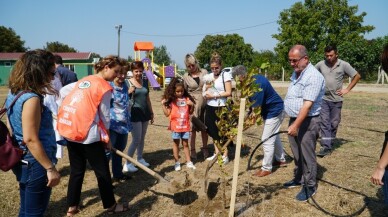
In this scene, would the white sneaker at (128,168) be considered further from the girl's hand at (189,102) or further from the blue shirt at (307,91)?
the blue shirt at (307,91)

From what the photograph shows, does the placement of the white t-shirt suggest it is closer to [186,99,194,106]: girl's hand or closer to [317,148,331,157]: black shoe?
[186,99,194,106]: girl's hand

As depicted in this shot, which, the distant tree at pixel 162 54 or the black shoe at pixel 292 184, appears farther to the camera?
the distant tree at pixel 162 54

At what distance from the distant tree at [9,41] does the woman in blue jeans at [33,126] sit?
53.5 metres

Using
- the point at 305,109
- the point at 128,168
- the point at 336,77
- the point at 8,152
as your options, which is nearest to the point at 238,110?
the point at 305,109

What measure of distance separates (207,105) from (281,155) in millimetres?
1507

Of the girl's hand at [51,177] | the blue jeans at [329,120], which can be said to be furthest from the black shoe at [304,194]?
the girl's hand at [51,177]

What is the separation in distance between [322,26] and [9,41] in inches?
1835

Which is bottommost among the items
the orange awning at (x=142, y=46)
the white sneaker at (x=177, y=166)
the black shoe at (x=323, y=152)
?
the white sneaker at (x=177, y=166)

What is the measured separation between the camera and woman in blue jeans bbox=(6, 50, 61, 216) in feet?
7.00

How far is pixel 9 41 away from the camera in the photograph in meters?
48.3

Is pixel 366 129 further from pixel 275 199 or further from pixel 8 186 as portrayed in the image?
pixel 8 186

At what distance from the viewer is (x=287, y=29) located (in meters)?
37.2

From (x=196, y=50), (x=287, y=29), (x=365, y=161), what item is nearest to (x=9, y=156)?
(x=365, y=161)

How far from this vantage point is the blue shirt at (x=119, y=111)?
4.10m
